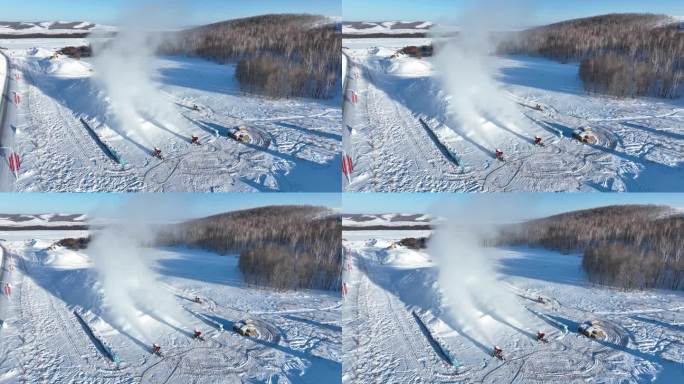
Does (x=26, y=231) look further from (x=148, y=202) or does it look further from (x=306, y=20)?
(x=306, y=20)

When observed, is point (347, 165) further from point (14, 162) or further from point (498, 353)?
point (14, 162)

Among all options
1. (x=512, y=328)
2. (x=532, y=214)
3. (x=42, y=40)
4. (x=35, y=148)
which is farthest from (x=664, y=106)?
(x=42, y=40)

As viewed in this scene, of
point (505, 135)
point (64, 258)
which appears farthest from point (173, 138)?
point (505, 135)

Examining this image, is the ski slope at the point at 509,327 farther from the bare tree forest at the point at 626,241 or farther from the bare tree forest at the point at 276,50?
the bare tree forest at the point at 276,50

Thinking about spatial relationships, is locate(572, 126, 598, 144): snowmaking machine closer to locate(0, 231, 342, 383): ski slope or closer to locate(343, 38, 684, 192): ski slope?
locate(343, 38, 684, 192): ski slope

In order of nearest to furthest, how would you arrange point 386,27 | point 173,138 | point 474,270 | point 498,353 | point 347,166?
point 498,353 < point 347,166 < point 173,138 < point 474,270 < point 386,27

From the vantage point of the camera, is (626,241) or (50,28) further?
(50,28)

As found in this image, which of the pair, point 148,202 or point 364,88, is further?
point 364,88

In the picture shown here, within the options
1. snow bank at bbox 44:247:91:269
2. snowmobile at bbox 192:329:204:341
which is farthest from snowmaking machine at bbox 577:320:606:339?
snow bank at bbox 44:247:91:269
